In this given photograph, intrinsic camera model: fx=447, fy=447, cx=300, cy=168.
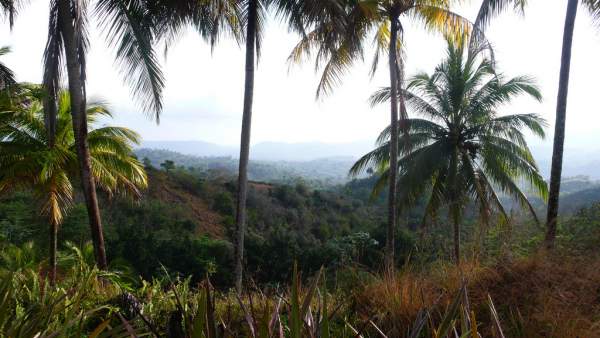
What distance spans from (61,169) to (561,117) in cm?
1128

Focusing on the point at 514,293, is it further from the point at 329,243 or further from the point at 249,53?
the point at 329,243

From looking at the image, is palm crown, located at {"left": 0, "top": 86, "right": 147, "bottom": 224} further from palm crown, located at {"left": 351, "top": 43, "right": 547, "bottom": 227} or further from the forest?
palm crown, located at {"left": 351, "top": 43, "right": 547, "bottom": 227}

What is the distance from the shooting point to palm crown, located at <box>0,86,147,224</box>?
1070cm

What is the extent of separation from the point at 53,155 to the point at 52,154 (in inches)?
1.6

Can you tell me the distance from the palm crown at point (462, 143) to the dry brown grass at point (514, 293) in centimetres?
1027

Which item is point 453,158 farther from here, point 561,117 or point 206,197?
point 206,197

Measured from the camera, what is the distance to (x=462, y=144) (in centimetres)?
1541

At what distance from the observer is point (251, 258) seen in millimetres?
Answer: 22172

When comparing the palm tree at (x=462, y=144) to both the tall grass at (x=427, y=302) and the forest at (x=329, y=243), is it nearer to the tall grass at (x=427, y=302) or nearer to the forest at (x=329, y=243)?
the forest at (x=329, y=243)

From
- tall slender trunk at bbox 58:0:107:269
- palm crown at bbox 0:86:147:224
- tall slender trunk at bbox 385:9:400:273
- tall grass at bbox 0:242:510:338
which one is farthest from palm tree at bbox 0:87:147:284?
tall slender trunk at bbox 385:9:400:273

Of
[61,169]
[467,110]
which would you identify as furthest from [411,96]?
[61,169]

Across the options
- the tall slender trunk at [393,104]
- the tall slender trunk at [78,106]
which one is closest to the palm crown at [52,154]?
the tall slender trunk at [78,106]

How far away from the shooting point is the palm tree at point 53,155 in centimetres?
1071

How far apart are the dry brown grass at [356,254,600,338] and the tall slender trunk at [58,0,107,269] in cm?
556
